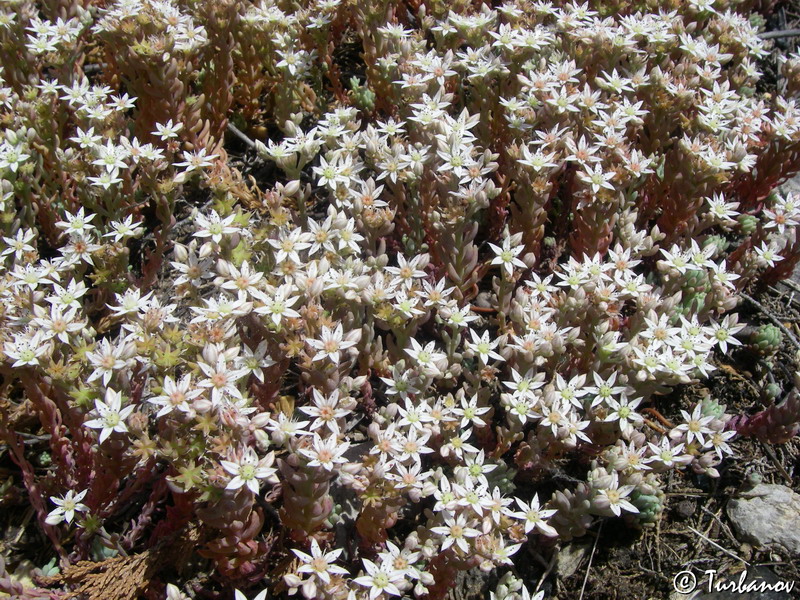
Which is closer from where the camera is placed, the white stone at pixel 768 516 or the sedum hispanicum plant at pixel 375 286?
the sedum hispanicum plant at pixel 375 286

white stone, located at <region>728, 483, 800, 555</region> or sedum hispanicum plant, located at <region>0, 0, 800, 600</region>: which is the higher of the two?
sedum hispanicum plant, located at <region>0, 0, 800, 600</region>

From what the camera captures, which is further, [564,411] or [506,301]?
[506,301]

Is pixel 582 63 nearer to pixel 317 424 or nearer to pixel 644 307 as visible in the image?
pixel 644 307

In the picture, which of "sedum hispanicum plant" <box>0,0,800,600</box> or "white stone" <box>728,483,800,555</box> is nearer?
"sedum hispanicum plant" <box>0,0,800,600</box>

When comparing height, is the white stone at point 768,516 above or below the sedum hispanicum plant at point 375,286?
below

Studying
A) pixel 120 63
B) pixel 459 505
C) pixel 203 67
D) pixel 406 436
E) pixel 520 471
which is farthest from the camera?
pixel 203 67

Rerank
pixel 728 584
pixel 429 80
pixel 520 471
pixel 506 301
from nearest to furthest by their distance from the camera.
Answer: pixel 728 584 < pixel 520 471 < pixel 506 301 < pixel 429 80

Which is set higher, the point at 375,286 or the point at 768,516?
the point at 375,286

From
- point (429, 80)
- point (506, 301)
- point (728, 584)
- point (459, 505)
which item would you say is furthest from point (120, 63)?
point (728, 584)
